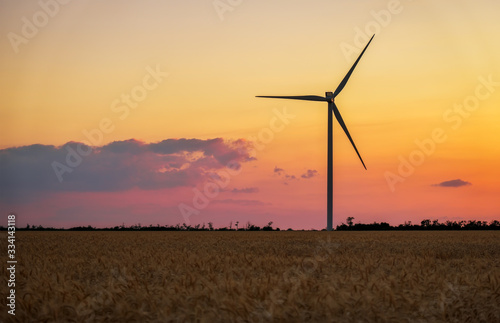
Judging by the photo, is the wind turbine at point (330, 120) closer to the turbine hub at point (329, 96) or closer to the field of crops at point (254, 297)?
the turbine hub at point (329, 96)

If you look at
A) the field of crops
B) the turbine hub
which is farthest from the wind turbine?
the field of crops

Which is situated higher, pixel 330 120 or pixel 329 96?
pixel 329 96

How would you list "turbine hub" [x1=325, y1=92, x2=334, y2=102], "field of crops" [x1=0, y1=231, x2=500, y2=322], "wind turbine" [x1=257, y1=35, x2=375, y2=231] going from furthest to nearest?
"turbine hub" [x1=325, y1=92, x2=334, y2=102] → "wind turbine" [x1=257, y1=35, x2=375, y2=231] → "field of crops" [x1=0, y1=231, x2=500, y2=322]

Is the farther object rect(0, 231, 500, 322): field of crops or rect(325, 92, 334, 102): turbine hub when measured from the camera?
rect(325, 92, 334, 102): turbine hub

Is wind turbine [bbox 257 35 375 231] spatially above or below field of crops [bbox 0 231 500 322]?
above

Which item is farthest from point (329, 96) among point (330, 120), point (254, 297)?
point (254, 297)

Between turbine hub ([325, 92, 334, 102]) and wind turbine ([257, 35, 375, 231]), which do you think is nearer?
wind turbine ([257, 35, 375, 231])

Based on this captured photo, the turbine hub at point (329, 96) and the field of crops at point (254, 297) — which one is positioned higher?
the turbine hub at point (329, 96)

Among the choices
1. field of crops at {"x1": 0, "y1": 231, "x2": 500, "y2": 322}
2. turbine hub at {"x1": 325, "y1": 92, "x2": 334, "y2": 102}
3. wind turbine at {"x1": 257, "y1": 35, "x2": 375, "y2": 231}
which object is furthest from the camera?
turbine hub at {"x1": 325, "y1": 92, "x2": 334, "y2": 102}

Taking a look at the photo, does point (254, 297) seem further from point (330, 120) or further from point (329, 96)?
point (329, 96)

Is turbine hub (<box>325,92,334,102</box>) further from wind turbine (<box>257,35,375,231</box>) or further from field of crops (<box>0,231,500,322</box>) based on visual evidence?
field of crops (<box>0,231,500,322</box>)

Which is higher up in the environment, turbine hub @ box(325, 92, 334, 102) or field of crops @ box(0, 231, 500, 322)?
turbine hub @ box(325, 92, 334, 102)

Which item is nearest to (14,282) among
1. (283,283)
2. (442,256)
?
(283,283)

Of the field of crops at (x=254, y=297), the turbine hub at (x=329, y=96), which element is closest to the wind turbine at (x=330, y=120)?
the turbine hub at (x=329, y=96)
